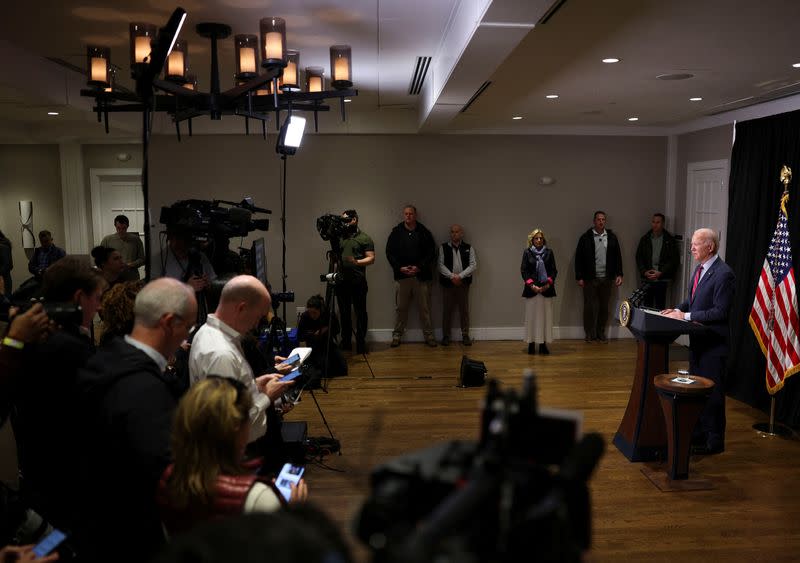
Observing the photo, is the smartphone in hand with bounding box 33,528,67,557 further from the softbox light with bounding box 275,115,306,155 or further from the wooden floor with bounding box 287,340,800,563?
the softbox light with bounding box 275,115,306,155

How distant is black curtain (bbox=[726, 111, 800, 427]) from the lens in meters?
5.32

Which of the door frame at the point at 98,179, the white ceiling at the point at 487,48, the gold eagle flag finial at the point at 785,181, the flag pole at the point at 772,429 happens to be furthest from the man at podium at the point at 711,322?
the door frame at the point at 98,179

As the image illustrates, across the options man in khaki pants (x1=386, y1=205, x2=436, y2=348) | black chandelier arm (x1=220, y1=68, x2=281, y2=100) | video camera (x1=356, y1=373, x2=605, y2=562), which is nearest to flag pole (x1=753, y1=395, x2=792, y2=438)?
man in khaki pants (x1=386, y1=205, x2=436, y2=348)

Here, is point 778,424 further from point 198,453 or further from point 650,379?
point 198,453

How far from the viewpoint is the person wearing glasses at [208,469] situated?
58.0 inches

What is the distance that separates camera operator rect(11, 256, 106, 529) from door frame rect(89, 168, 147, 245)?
705 centimetres

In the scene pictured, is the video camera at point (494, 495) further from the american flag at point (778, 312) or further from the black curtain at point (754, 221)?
A: the black curtain at point (754, 221)

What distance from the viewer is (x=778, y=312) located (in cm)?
498

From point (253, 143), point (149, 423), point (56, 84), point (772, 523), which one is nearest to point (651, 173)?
point (253, 143)

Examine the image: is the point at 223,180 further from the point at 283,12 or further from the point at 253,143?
the point at 283,12

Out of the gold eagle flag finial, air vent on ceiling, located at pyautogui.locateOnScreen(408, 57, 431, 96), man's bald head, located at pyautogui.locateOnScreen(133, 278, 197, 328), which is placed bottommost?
man's bald head, located at pyautogui.locateOnScreen(133, 278, 197, 328)

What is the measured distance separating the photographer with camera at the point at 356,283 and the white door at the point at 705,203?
3871mm

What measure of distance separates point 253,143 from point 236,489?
705 cm

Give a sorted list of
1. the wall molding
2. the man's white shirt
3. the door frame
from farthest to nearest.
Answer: the door frame → the wall molding → the man's white shirt
